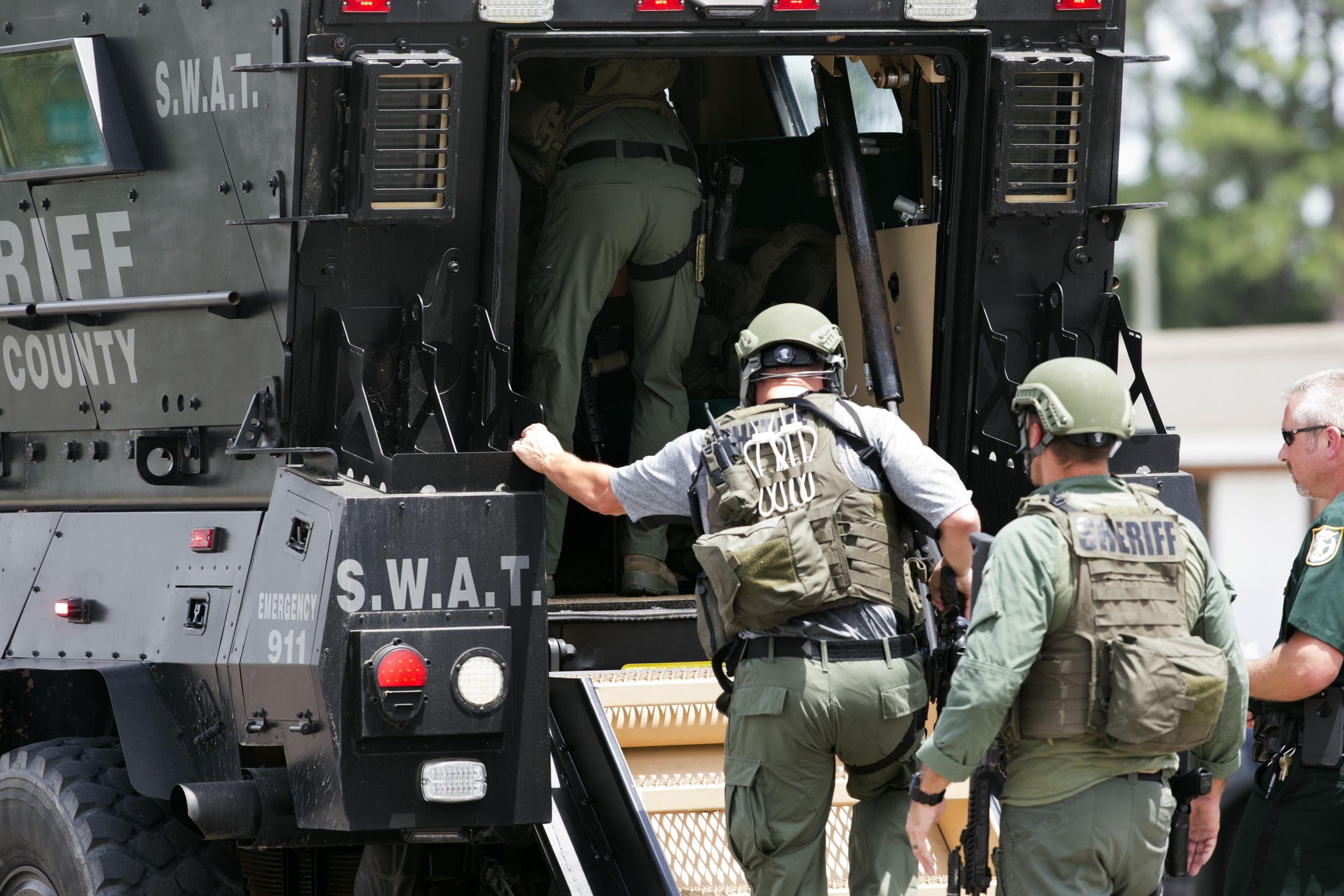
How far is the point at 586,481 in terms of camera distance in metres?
4.39

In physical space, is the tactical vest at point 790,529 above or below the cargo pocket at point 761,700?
above

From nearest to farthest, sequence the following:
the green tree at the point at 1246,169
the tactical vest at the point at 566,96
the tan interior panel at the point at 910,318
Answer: the tan interior panel at the point at 910,318, the tactical vest at the point at 566,96, the green tree at the point at 1246,169

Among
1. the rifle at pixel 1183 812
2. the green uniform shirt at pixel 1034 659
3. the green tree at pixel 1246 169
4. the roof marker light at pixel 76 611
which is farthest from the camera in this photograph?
the green tree at pixel 1246 169

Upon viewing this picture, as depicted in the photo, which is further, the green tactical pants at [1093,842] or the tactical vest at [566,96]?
the tactical vest at [566,96]

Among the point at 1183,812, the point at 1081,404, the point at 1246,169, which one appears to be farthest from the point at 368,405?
the point at 1246,169

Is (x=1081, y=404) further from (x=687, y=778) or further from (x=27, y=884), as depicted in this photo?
(x=27, y=884)

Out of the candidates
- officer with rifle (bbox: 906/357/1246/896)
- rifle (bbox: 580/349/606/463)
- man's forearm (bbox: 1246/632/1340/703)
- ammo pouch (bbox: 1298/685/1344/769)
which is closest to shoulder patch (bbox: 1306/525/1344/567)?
man's forearm (bbox: 1246/632/1340/703)

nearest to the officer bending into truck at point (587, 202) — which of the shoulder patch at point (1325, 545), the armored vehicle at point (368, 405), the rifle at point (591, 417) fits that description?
the armored vehicle at point (368, 405)

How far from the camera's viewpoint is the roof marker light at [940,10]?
4613mm

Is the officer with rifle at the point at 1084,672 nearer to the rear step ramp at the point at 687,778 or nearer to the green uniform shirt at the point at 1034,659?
the green uniform shirt at the point at 1034,659

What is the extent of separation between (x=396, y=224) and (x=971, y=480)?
1763mm

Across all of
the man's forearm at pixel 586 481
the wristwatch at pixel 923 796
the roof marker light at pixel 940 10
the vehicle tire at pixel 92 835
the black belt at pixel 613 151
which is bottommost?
the vehicle tire at pixel 92 835

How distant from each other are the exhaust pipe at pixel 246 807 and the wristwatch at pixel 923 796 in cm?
155

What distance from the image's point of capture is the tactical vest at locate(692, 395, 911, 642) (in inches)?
160
